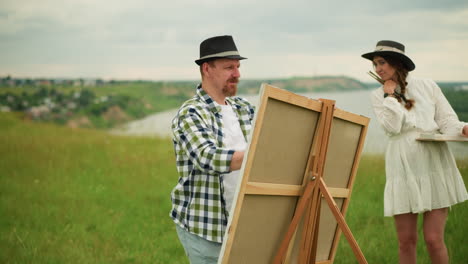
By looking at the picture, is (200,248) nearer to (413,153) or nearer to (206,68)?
(206,68)

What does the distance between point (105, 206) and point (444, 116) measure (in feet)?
18.3

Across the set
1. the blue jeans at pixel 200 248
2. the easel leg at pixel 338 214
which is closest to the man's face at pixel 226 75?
the easel leg at pixel 338 214

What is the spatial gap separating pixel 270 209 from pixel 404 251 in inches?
90.2

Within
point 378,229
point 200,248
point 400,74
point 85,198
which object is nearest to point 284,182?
point 200,248

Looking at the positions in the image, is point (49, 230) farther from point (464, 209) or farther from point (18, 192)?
point (464, 209)

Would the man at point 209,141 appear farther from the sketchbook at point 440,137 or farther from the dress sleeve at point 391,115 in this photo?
the sketchbook at point 440,137

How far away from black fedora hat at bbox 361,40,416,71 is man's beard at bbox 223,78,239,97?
1.87 meters

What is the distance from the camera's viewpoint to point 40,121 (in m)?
15.3

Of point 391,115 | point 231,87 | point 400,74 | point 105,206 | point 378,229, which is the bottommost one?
point 105,206

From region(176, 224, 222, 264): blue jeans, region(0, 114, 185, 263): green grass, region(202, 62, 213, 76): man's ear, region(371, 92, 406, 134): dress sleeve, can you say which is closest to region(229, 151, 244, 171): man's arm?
region(176, 224, 222, 264): blue jeans

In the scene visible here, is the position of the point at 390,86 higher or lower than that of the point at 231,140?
higher

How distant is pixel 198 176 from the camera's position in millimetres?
3549

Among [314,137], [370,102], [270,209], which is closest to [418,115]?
[370,102]

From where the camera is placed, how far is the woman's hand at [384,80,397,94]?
16.2 ft
